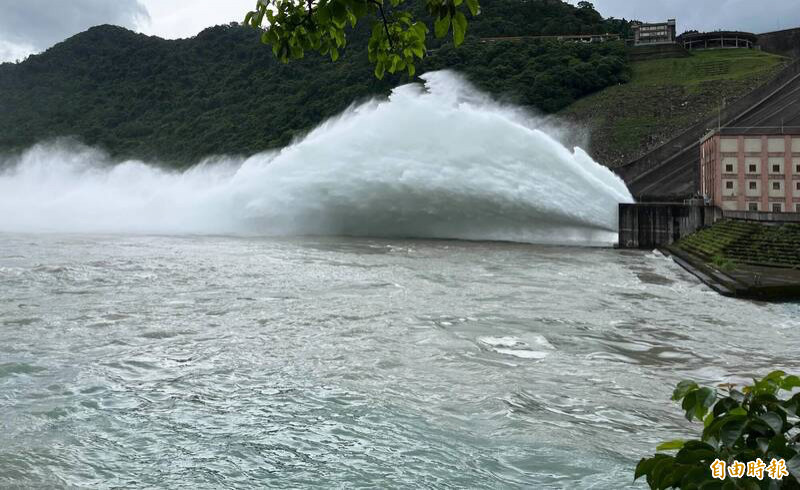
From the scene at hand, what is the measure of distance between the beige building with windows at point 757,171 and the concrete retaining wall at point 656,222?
4940 millimetres

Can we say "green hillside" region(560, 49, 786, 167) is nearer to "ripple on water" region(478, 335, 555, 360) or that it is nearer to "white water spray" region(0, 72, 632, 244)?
"white water spray" region(0, 72, 632, 244)

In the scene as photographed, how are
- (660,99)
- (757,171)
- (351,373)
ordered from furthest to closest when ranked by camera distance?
(660,99)
(757,171)
(351,373)

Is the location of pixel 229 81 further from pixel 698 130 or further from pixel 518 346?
pixel 518 346

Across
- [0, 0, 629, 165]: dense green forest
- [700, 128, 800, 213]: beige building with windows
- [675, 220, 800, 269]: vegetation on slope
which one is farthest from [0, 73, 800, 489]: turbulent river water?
[0, 0, 629, 165]: dense green forest

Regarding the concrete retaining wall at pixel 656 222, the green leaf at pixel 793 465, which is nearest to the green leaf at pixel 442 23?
the green leaf at pixel 793 465

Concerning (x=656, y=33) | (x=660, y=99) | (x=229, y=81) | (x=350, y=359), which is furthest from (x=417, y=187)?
(x=229, y=81)

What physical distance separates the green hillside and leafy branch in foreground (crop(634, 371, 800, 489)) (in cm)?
6355

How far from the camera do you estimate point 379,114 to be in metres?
31.2

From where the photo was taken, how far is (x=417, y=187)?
30672mm

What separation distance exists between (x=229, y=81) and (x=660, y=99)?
208ft

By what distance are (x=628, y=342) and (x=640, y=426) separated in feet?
14.1

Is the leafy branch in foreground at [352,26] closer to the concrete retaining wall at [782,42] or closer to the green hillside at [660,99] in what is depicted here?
the green hillside at [660,99]

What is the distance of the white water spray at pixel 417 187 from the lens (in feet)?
99.5

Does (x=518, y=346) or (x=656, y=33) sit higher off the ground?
(x=656, y=33)
